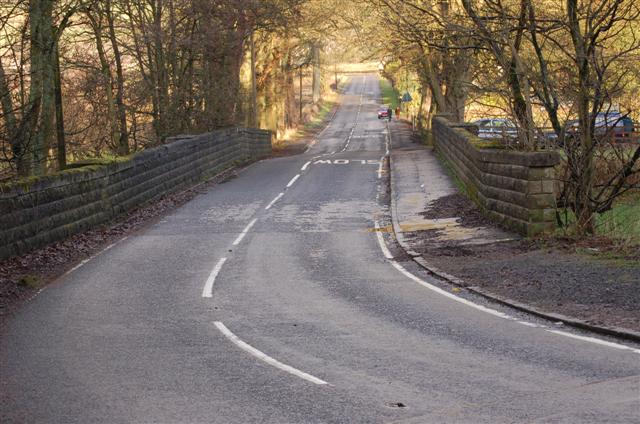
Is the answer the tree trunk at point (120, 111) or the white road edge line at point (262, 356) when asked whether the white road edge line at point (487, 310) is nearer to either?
the white road edge line at point (262, 356)

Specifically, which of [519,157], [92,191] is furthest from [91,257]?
[519,157]

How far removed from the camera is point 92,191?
21.3 metres

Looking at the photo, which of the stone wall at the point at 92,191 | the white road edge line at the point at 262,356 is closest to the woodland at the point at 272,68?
the stone wall at the point at 92,191

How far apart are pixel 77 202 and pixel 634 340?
13.9 m

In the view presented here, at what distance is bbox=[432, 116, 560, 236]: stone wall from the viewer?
1697 cm

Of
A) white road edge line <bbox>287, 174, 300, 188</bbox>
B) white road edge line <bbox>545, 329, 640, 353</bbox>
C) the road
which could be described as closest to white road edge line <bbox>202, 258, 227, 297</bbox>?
the road

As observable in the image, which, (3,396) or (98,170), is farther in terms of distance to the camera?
(98,170)

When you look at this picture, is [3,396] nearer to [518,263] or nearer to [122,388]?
[122,388]

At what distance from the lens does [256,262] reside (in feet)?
56.1

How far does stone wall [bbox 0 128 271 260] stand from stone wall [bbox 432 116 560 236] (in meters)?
9.41

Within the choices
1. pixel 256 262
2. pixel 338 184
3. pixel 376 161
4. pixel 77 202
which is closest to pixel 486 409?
pixel 256 262

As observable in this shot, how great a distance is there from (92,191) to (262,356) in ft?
41.4

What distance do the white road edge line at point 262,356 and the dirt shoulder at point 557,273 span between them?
3816 mm

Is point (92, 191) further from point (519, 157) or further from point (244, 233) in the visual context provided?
point (519, 157)
